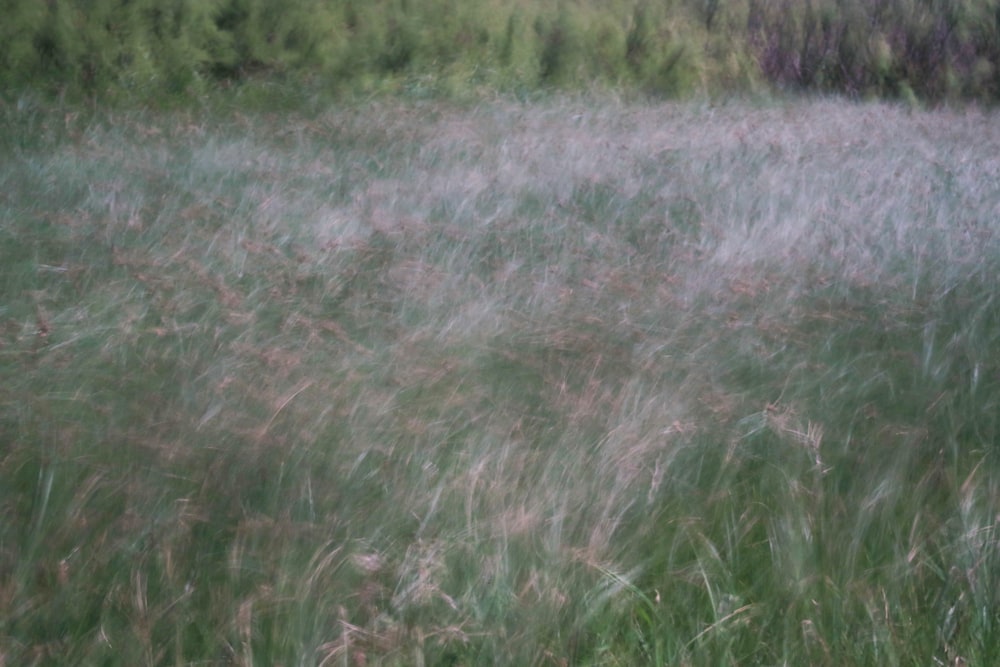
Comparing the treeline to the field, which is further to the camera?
the treeline

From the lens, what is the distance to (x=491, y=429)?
106 inches

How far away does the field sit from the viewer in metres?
2.00

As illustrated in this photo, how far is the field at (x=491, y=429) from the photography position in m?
2.00

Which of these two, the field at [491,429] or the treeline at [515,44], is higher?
the field at [491,429]

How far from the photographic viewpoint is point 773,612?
2.07 m

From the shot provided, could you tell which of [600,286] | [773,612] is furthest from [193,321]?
[773,612]

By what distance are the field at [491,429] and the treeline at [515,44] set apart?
184 inches

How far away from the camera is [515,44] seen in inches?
471

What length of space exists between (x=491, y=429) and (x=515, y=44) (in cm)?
995

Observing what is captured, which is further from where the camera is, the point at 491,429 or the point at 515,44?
the point at 515,44

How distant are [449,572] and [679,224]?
3357mm

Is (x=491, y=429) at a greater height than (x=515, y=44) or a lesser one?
greater

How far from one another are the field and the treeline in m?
4.67

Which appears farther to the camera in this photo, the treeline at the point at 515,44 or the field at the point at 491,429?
the treeline at the point at 515,44
